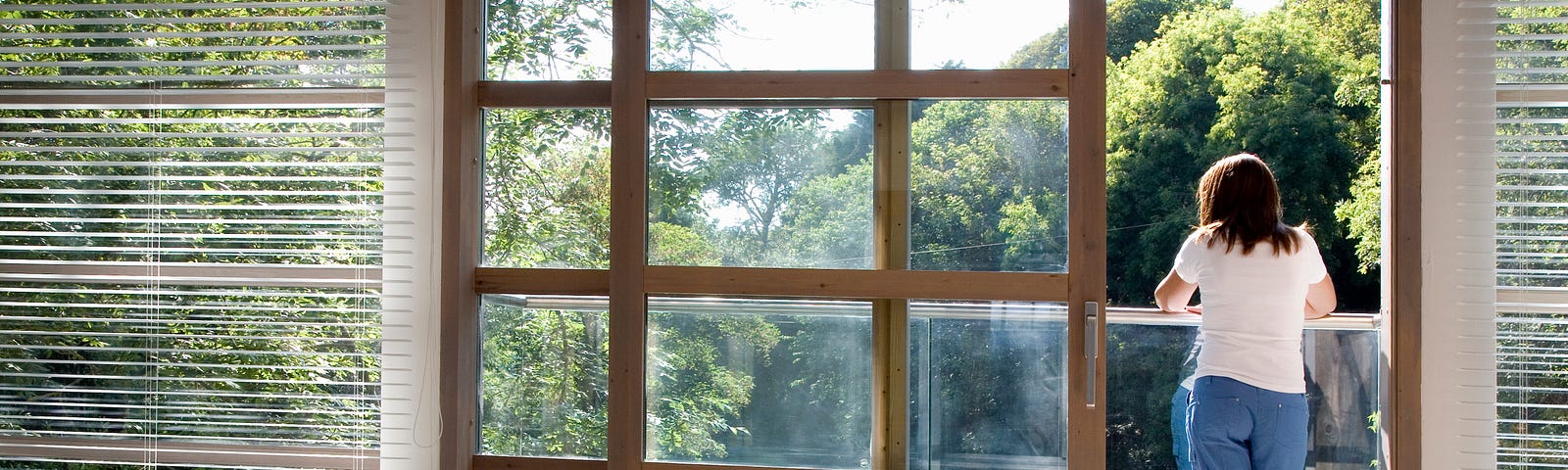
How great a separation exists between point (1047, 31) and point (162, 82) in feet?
7.56

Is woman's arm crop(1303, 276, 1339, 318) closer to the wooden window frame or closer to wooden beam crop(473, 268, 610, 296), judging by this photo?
the wooden window frame

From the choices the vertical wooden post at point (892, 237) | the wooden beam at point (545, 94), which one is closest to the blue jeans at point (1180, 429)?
the vertical wooden post at point (892, 237)

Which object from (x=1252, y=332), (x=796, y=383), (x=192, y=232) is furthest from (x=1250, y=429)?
(x=192, y=232)

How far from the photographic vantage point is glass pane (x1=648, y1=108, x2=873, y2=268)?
235cm

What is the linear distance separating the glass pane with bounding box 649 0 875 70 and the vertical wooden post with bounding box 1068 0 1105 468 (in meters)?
0.50

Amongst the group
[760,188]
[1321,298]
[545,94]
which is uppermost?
[545,94]

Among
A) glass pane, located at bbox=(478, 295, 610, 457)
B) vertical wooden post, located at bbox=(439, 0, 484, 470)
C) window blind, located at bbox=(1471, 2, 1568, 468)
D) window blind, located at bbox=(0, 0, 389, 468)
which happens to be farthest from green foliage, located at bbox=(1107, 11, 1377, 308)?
window blind, located at bbox=(0, 0, 389, 468)

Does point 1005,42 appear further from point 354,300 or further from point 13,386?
point 13,386

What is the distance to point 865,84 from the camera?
2330 mm

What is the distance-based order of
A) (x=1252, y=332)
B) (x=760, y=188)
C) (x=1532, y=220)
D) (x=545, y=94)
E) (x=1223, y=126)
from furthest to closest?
(x=1223, y=126)
(x=545, y=94)
(x=760, y=188)
(x=1252, y=332)
(x=1532, y=220)

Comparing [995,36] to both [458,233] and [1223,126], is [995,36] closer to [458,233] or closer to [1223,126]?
[458,233]

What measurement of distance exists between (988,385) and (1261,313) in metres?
0.67

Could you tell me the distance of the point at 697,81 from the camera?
A: 2389 mm

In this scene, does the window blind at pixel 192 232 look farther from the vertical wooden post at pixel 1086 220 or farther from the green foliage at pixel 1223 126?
the green foliage at pixel 1223 126
